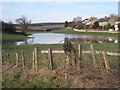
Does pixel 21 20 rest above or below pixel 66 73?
above

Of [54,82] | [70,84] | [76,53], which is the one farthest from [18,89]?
[76,53]

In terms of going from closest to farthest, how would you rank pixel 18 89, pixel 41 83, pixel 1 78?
pixel 18 89 < pixel 41 83 < pixel 1 78

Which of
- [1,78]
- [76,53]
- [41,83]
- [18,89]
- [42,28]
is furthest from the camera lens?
[42,28]

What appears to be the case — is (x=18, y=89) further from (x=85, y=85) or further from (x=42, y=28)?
(x=42, y=28)

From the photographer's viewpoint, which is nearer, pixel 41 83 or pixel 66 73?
pixel 41 83

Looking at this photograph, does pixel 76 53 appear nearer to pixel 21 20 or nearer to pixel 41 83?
pixel 41 83

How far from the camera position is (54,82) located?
614cm

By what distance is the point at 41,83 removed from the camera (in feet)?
20.1

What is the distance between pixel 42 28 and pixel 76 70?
99207mm

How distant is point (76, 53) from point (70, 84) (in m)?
2.76

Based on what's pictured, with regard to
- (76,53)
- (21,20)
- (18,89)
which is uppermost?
(21,20)

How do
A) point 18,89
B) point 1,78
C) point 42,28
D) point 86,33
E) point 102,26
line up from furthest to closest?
point 42,28 < point 102,26 < point 86,33 < point 1,78 < point 18,89

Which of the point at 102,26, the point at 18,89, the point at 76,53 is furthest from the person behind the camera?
the point at 102,26

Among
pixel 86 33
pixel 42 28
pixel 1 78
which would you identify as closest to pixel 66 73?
pixel 1 78
